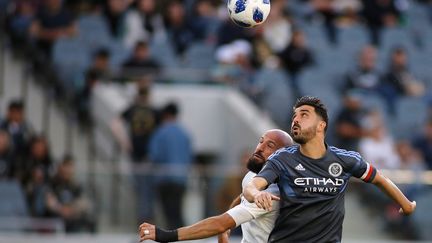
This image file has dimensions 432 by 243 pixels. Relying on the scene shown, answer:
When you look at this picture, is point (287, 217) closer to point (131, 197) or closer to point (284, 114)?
point (131, 197)

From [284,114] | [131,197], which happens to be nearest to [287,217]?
[131,197]

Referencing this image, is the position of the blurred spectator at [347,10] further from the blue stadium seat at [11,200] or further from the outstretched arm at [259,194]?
the outstretched arm at [259,194]

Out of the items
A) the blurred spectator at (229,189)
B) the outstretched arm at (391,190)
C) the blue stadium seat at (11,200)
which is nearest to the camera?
the outstretched arm at (391,190)

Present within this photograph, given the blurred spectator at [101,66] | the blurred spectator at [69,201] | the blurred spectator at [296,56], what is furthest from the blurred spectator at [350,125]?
the blurred spectator at [69,201]

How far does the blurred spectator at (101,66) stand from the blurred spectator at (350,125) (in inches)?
136

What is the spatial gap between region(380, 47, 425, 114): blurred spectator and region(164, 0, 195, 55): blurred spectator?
10.3ft

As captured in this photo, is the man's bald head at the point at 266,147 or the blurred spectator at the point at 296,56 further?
the blurred spectator at the point at 296,56

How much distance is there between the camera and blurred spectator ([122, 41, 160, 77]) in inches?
715

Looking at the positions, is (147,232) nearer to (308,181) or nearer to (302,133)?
(308,181)

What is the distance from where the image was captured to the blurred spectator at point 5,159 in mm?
15984

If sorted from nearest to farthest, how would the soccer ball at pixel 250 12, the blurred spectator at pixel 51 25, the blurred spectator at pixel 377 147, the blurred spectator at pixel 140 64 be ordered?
the soccer ball at pixel 250 12
the blurred spectator at pixel 377 147
the blurred spectator at pixel 140 64
the blurred spectator at pixel 51 25

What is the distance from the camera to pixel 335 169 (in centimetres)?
877

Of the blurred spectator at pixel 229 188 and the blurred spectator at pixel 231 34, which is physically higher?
the blurred spectator at pixel 231 34

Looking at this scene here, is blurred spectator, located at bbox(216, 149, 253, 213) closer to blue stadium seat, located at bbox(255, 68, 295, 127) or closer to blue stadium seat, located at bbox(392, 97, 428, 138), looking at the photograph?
blue stadium seat, located at bbox(255, 68, 295, 127)
